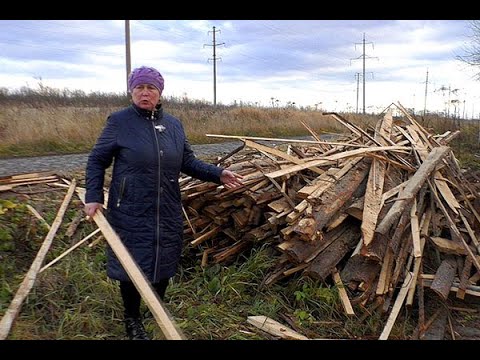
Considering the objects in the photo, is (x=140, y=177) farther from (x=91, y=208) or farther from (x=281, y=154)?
(x=281, y=154)

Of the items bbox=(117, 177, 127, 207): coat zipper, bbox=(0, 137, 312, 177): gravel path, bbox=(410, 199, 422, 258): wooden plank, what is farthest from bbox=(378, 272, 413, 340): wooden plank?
bbox=(0, 137, 312, 177): gravel path

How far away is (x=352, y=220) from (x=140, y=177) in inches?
89.8

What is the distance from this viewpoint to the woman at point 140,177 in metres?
3.09

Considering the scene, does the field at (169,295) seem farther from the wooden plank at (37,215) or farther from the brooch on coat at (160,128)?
the brooch on coat at (160,128)

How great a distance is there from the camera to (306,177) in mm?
4938

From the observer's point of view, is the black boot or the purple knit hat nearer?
the purple knit hat

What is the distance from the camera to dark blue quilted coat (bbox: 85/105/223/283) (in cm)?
309

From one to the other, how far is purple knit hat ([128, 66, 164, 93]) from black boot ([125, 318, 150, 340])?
173 cm

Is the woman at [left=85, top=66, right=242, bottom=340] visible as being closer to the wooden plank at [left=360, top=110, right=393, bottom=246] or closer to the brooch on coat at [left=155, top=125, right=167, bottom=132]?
the brooch on coat at [left=155, top=125, right=167, bottom=132]

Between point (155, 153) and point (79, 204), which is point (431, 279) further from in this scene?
point (79, 204)

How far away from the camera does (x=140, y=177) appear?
3096mm

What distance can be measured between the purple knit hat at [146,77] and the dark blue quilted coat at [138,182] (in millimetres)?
175

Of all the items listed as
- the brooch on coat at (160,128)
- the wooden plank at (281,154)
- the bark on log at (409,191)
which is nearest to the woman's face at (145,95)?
the brooch on coat at (160,128)

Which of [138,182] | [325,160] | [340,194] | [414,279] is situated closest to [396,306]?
[414,279]
